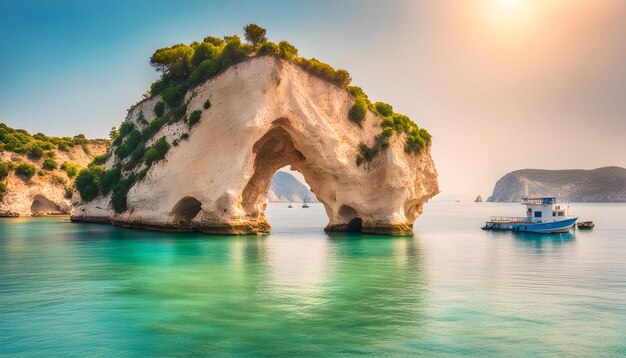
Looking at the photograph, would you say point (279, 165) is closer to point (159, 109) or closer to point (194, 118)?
point (194, 118)

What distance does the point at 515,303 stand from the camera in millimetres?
17391

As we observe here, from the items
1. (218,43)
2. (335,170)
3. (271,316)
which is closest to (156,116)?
(218,43)

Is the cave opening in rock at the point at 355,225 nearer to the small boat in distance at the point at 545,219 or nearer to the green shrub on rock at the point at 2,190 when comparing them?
the small boat in distance at the point at 545,219

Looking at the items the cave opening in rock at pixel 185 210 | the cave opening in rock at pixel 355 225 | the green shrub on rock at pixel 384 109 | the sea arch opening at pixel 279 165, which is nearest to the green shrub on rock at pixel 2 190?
the cave opening in rock at pixel 185 210

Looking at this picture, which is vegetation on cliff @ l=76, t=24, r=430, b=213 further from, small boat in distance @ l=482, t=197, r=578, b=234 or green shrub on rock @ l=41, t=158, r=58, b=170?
green shrub on rock @ l=41, t=158, r=58, b=170

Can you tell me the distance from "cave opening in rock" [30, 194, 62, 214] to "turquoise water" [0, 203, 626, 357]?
6073cm

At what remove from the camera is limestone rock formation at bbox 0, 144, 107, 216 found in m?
77.2

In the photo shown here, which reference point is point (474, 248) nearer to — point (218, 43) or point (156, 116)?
point (218, 43)

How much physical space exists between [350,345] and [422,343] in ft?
6.33

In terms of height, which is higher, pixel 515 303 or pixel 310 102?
pixel 310 102

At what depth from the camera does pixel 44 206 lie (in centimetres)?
8756

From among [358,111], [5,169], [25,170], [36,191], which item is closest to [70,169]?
[36,191]

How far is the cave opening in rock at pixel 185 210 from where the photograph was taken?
46634mm

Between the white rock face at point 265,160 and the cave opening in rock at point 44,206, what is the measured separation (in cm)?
4384
